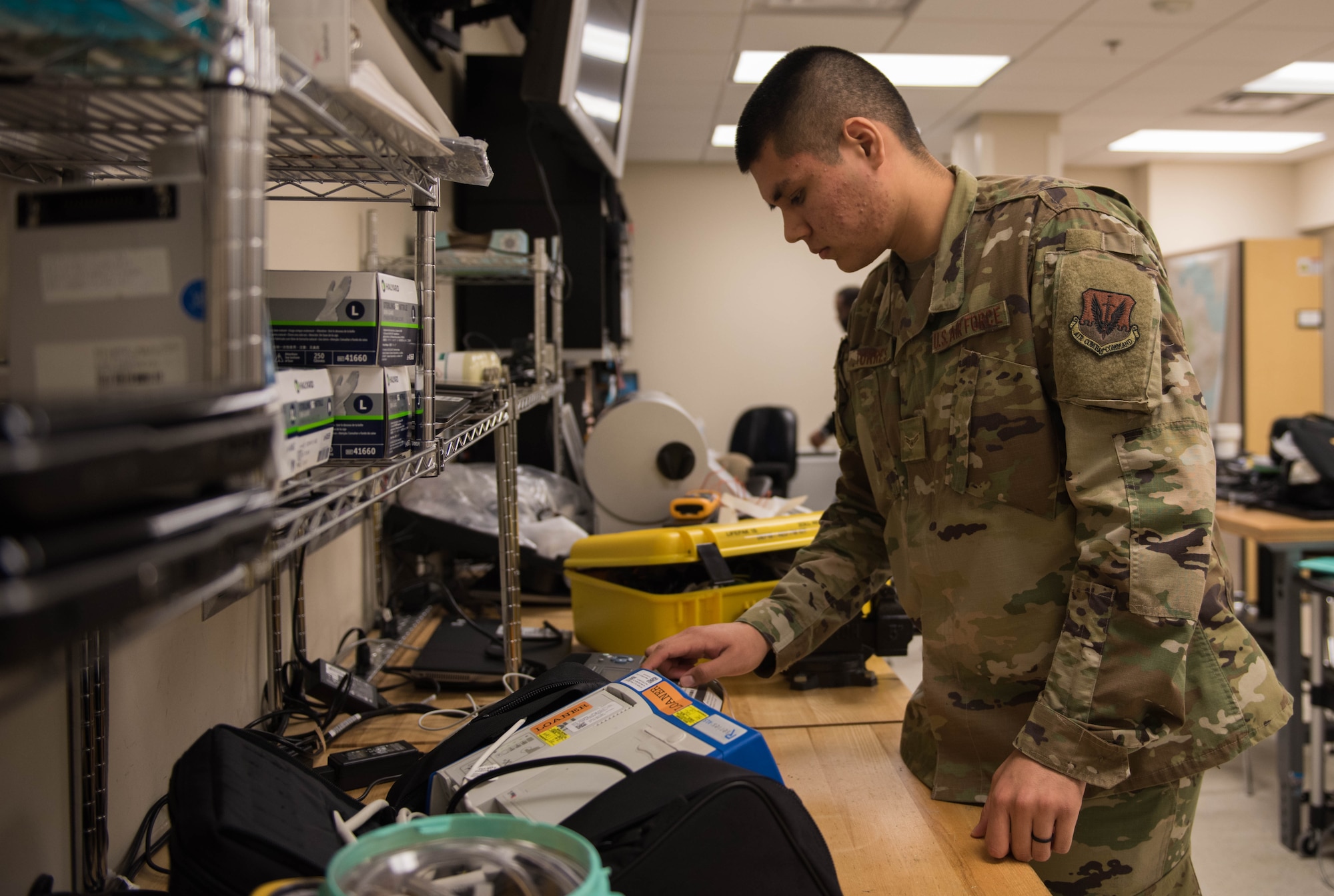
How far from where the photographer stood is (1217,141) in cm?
573

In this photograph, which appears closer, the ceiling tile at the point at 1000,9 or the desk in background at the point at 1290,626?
the desk in background at the point at 1290,626

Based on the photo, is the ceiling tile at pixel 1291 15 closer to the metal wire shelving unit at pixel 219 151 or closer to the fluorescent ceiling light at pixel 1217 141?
the fluorescent ceiling light at pixel 1217 141

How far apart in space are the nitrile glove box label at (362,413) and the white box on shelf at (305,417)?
0.02 meters

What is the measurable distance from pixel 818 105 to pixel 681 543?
2.39 feet

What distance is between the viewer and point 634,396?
2145 millimetres

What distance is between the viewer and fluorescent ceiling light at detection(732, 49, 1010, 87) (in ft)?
13.7

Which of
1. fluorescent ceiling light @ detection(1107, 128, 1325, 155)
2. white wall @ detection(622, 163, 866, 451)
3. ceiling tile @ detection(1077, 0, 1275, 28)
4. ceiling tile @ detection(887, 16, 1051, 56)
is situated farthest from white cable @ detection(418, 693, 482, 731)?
fluorescent ceiling light @ detection(1107, 128, 1325, 155)

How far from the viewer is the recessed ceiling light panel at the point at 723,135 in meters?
5.23

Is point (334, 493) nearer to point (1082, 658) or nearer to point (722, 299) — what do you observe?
point (1082, 658)

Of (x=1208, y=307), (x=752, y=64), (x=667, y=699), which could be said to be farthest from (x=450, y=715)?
(x=1208, y=307)

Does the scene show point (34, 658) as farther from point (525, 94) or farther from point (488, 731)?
point (525, 94)

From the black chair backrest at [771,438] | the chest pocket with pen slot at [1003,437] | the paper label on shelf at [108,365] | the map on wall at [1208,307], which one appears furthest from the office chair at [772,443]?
the paper label on shelf at [108,365]

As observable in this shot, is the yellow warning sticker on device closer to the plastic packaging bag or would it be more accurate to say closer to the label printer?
the label printer

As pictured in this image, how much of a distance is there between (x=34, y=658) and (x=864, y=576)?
1.08 m
